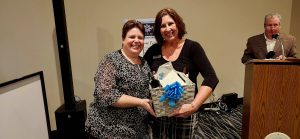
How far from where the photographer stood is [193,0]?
3.86 metres

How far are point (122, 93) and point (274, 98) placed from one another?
3.56 ft

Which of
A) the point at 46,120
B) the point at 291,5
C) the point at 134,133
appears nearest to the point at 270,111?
the point at 134,133

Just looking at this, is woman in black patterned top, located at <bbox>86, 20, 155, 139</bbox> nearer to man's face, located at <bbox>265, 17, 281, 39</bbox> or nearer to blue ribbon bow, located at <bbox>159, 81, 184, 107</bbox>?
blue ribbon bow, located at <bbox>159, 81, 184, 107</bbox>

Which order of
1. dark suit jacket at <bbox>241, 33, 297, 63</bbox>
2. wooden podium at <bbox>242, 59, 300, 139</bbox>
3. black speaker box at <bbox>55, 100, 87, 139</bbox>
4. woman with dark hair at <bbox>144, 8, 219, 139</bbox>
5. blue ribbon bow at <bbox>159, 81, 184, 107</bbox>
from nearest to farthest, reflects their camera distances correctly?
blue ribbon bow at <bbox>159, 81, 184, 107</bbox> → woman with dark hair at <bbox>144, 8, 219, 139</bbox> → wooden podium at <bbox>242, 59, 300, 139</bbox> → black speaker box at <bbox>55, 100, 87, 139</bbox> → dark suit jacket at <bbox>241, 33, 297, 63</bbox>

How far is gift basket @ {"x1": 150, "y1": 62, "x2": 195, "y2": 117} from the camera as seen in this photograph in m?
1.39

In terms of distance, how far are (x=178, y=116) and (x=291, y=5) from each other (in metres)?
4.25

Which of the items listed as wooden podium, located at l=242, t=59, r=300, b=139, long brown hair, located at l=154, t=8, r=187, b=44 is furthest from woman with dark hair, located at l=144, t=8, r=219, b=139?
wooden podium, located at l=242, t=59, r=300, b=139

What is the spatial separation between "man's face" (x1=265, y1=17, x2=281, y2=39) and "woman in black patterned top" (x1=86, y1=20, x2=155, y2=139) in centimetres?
221

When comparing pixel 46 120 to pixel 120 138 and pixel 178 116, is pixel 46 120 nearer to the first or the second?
pixel 120 138

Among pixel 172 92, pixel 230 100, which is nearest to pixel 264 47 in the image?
pixel 230 100

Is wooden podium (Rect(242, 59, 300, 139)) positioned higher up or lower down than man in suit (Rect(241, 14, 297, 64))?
lower down

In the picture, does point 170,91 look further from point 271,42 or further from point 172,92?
point 271,42

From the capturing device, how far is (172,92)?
1374mm

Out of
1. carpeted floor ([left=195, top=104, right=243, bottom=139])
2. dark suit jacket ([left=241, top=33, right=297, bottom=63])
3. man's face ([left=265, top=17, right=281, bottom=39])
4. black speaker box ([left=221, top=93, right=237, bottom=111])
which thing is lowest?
carpeted floor ([left=195, top=104, right=243, bottom=139])
